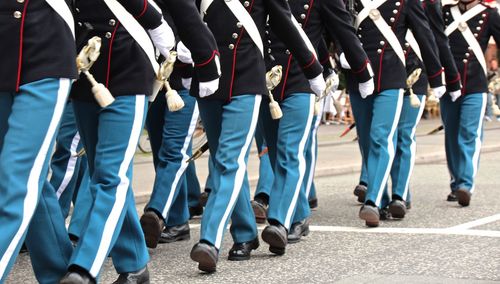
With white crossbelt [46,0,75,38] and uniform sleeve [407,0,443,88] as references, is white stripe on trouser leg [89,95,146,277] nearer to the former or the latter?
white crossbelt [46,0,75,38]

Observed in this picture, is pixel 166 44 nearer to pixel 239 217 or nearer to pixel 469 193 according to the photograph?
pixel 239 217

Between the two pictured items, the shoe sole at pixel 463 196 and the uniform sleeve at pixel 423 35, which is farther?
the shoe sole at pixel 463 196

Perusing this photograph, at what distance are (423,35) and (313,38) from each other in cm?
142

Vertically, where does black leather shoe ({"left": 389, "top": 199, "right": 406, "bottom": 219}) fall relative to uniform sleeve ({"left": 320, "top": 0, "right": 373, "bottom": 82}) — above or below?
below

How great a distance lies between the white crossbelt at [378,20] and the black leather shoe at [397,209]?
1.06 metres

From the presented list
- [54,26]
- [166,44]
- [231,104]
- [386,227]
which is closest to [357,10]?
[386,227]

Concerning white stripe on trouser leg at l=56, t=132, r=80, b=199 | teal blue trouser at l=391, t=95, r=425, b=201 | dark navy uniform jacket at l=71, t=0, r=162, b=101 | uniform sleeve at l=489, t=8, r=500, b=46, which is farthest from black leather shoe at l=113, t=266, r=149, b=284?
uniform sleeve at l=489, t=8, r=500, b=46

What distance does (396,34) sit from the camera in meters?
8.61

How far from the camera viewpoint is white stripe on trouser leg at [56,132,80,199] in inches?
287

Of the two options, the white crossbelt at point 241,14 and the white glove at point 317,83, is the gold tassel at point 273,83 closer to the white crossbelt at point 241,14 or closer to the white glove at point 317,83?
the white glove at point 317,83

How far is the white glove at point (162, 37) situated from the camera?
541 cm

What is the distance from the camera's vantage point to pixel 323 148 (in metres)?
17.8

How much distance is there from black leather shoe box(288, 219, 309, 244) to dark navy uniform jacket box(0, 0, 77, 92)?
3.10 meters

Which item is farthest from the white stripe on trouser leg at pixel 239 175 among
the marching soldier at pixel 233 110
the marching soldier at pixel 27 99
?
the marching soldier at pixel 27 99
